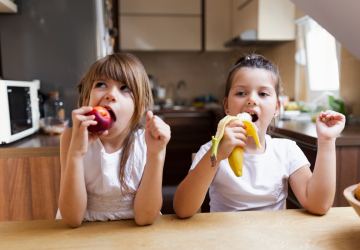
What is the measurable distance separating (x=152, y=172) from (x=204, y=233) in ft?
0.61

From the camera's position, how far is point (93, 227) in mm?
702

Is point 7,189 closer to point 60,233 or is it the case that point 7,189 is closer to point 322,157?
point 60,233

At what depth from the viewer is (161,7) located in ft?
12.2

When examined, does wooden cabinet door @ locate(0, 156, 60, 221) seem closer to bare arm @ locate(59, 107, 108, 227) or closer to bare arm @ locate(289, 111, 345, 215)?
bare arm @ locate(59, 107, 108, 227)

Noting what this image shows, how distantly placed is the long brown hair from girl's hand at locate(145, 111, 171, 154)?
18 centimetres

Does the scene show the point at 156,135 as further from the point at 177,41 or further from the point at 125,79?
the point at 177,41

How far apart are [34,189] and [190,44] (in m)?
2.89

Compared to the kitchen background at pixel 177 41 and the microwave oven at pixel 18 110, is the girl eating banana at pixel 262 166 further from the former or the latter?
the microwave oven at pixel 18 110

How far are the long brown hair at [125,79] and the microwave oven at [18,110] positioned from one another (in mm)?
625

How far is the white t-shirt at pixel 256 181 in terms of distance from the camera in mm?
980

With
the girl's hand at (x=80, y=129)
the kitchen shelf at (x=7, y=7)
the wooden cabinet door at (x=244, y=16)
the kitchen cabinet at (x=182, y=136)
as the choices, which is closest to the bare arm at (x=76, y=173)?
the girl's hand at (x=80, y=129)

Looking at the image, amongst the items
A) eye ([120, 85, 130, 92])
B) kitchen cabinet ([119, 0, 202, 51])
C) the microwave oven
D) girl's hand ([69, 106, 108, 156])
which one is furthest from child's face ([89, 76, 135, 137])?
kitchen cabinet ([119, 0, 202, 51])

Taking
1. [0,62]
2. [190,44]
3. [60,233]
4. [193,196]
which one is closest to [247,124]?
[193,196]

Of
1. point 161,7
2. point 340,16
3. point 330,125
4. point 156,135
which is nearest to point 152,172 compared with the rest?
point 156,135
